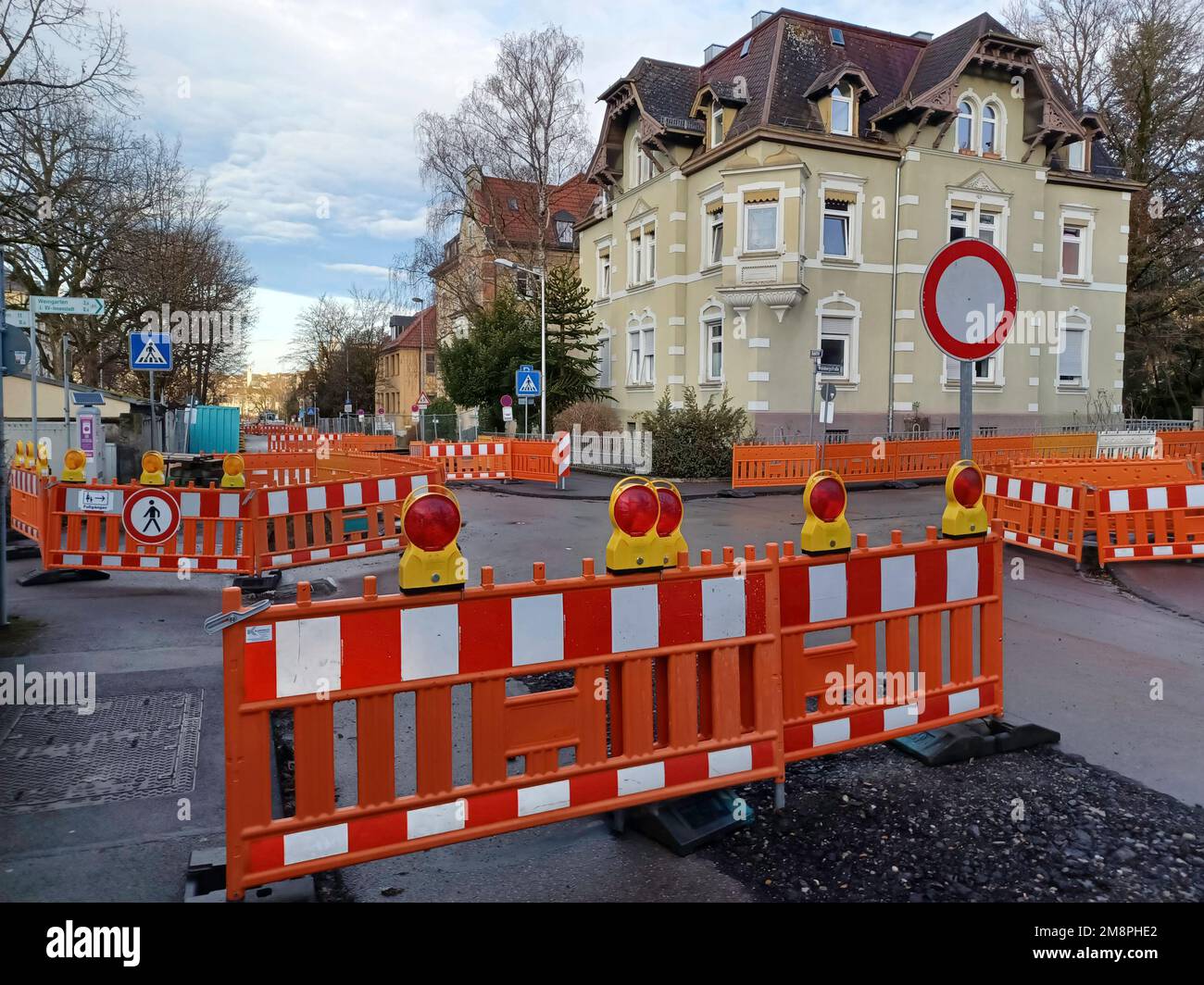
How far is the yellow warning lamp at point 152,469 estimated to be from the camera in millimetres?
9625

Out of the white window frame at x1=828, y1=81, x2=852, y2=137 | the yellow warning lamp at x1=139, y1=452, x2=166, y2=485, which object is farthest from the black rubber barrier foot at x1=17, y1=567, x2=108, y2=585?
the white window frame at x1=828, y1=81, x2=852, y2=137

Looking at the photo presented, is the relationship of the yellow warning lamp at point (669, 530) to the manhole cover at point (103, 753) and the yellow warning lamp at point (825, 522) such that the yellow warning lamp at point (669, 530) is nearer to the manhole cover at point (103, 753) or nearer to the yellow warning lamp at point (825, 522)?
the yellow warning lamp at point (825, 522)

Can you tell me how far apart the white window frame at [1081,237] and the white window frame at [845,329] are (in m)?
9.19

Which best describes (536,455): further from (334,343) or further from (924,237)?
(334,343)

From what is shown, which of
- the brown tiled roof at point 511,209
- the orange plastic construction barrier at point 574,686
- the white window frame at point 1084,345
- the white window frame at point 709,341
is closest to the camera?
the orange plastic construction barrier at point 574,686

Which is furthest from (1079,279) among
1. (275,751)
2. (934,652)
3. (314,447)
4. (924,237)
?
(275,751)

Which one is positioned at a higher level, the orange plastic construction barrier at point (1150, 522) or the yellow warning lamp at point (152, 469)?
the yellow warning lamp at point (152, 469)

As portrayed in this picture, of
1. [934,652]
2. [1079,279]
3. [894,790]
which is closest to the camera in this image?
[894,790]

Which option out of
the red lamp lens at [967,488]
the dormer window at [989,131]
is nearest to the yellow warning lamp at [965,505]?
the red lamp lens at [967,488]

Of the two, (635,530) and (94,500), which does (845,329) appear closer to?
(94,500)

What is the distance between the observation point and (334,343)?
81.8 m

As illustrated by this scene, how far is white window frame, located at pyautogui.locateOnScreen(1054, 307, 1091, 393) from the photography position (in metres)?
30.7
